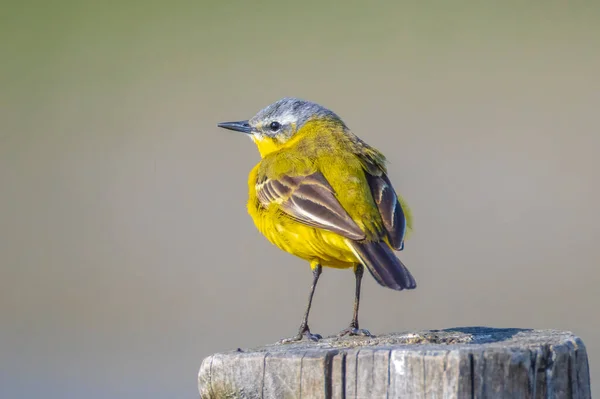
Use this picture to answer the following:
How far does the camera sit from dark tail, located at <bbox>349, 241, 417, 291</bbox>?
13.3 feet

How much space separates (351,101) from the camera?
30.1 ft

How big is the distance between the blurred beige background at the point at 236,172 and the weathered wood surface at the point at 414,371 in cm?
402

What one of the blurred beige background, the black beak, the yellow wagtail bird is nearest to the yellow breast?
the yellow wagtail bird

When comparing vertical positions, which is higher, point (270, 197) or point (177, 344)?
point (270, 197)

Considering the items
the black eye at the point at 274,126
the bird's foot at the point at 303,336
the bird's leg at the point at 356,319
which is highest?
the black eye at the point at 274,126

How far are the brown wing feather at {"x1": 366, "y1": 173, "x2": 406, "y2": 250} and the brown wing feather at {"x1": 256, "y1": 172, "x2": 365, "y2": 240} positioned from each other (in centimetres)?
17

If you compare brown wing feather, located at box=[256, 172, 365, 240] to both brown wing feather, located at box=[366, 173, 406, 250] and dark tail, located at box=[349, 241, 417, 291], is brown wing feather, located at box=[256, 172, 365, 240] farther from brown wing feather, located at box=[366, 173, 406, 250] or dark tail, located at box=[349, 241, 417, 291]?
brown wing feather, located at box=[366, 173, 406, 250]

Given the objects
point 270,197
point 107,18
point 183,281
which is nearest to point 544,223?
point 183,281

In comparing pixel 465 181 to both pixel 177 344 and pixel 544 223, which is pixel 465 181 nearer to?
pixel 544 223

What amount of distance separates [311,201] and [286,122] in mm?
1475

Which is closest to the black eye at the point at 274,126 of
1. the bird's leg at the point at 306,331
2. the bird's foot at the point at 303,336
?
the bird's leg at the point at 306,331

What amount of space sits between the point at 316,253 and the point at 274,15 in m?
6.04

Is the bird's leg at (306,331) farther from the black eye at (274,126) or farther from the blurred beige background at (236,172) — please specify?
the blurred beige background at (236,172)

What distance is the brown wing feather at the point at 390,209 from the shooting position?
4516 millimetres
